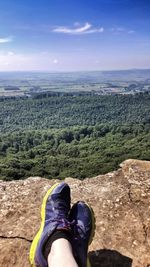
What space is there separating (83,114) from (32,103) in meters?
29.8

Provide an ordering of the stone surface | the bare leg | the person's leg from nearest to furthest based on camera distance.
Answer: the bare leg
the person's leg
the stone surface

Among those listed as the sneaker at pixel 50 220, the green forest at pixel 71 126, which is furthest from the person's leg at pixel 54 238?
the green forest at pixel 71 126

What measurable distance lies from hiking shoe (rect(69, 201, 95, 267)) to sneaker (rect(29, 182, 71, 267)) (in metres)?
0.11

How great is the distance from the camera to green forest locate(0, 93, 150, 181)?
2271 inches

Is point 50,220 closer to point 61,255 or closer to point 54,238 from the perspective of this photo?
point 54,238

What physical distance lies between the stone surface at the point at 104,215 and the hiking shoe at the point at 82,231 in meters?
0.46

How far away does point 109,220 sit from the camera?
4.36m

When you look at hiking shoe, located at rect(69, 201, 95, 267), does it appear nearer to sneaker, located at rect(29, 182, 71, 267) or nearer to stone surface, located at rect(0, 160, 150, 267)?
sneaker, located at rect(29, 182, 71, 267)

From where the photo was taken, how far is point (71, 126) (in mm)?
106500

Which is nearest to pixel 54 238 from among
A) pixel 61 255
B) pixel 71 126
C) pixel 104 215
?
pixel 61 255

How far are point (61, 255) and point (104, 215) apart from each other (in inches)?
68.0

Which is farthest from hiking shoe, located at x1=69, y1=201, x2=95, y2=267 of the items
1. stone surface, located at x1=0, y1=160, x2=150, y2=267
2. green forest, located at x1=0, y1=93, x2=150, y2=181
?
green forest, located at x1=0, y1=93, x2=150, y2=181

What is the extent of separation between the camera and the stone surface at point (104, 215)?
3.73m

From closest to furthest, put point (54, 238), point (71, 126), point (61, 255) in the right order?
point (61, 255), point (54, 238), point (71, 126)
